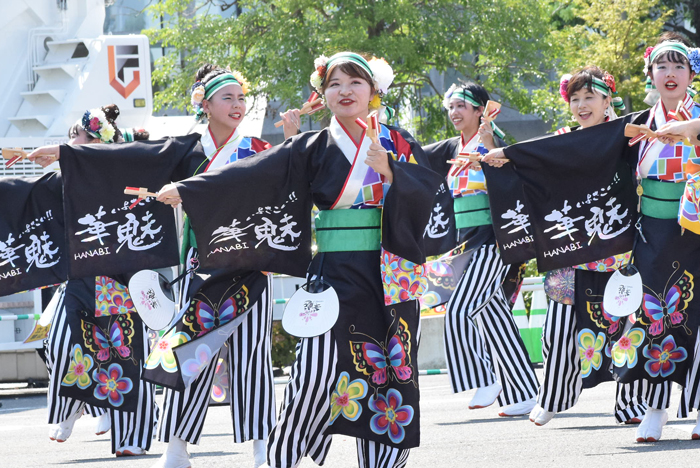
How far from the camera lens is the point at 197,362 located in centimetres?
459

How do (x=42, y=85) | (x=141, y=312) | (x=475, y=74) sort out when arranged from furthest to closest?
1. (x=475, y=74)
2. (x=42, y=85)
3. (x=141, y=312)

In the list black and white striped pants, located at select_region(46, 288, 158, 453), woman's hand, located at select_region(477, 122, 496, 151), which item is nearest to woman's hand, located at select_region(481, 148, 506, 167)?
woman's hand, located at select_region(477, 122, 496, 151)

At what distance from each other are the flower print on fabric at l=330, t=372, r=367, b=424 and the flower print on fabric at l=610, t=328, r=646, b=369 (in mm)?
1591

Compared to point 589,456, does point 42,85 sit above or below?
above

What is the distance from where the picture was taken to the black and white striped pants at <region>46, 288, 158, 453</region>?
5676mm

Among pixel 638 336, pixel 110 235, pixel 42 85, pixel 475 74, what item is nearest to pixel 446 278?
pixel 638 336

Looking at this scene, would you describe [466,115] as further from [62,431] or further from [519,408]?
A: [62,431]

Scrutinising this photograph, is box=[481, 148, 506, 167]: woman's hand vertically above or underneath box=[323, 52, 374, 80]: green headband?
underneath

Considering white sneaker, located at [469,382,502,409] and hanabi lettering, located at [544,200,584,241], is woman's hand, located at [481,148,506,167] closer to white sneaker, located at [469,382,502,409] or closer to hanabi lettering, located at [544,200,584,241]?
hanabi lettering, located at [544,200,584,241]

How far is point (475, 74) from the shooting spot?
14.3 m

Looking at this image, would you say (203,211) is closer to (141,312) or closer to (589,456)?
(141,312)

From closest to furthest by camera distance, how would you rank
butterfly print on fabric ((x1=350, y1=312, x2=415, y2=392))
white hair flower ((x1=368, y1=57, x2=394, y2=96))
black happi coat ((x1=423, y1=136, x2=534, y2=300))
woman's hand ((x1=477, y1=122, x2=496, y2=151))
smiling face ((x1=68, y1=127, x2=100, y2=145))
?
butterfly print on fabric ((x1=350, y1=312, x2=415, y2=392)) → white hair flower ((x1=368, y1=57, x2=394, y2=96)) → smiling face ((x1=68, y1=127, x2=100, y2=145)) → woman's hand ((x1=477, y1=122, x2=496, y2=151)) → black happi coat ((x1=423, y1=136, x2=534, y2=300))

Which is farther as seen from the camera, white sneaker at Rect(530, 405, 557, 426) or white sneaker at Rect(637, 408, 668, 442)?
white sneaker at Rect(530, 405, 557, 426)

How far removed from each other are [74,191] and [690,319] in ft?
9.49
